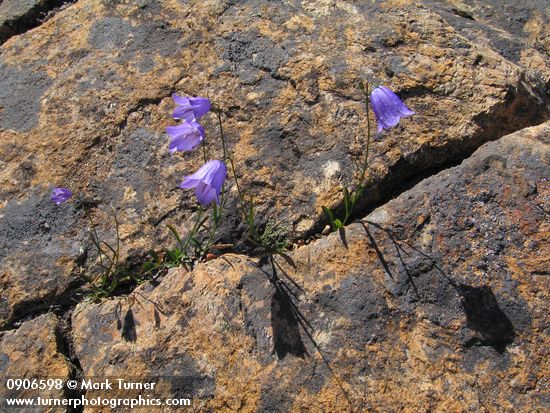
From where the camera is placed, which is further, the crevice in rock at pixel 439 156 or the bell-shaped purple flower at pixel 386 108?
the crevice in rock at pixel 439 156

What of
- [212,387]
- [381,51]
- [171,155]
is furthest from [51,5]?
[212,387]

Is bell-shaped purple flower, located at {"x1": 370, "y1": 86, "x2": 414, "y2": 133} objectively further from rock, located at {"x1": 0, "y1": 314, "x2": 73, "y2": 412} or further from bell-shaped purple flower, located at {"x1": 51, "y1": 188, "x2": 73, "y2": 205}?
rock, located at {"x1": 0, "y1": 314, "x2": 73, "y2": 412}

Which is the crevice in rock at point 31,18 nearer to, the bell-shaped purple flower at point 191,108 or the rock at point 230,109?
the rock at point 230,109

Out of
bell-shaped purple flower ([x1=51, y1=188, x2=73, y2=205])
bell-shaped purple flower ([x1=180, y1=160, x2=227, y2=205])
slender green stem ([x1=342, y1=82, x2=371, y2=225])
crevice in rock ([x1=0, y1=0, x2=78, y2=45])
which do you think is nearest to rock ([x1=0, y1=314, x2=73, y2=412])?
bell-shaped purple flower ([x1=51, y1=188, x2=73, y2=205])

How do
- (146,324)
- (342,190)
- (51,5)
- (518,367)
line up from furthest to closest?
(51,5)
(342,190)
(146,324)
(518,367)

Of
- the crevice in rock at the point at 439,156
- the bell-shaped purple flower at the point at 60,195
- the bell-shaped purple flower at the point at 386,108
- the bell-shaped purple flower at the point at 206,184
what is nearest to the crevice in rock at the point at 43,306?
the bell-shaped purple flower at the point at 60,195

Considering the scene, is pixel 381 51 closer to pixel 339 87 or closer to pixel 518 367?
pixel 339 87

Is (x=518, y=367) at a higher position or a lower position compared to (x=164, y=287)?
lower

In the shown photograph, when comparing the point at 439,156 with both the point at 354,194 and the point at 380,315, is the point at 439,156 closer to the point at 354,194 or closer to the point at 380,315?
the point at 354,194
